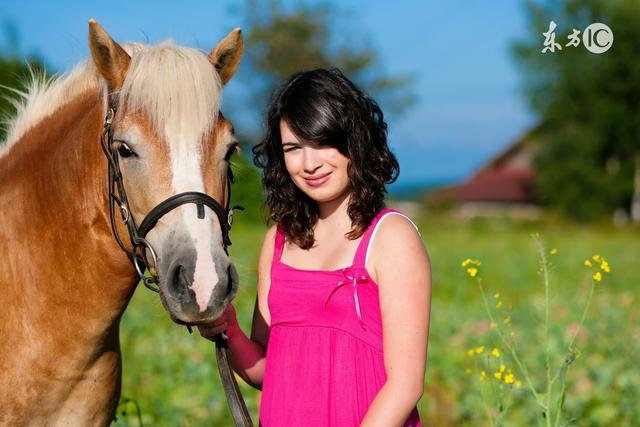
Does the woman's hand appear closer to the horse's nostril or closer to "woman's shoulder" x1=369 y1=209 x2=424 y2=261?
the horse's nostril

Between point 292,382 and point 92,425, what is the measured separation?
2.78 feet

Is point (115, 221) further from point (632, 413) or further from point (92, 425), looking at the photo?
point (632, 413)

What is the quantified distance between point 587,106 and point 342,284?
39.2 metres

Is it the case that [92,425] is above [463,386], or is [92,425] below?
above

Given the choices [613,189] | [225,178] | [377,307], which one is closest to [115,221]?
[225,178]

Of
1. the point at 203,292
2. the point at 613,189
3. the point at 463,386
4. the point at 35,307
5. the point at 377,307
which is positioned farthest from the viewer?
the point at 613,189

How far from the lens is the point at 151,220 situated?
8.07 feet

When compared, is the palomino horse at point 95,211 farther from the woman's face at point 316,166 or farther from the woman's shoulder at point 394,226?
the woman's shoulder at point 394,226

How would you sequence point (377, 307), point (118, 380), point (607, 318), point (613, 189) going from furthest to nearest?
point (613, 189) → point (607, 318) → point (118, 380) → point (377, 307)

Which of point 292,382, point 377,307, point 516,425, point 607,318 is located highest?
point 377,307

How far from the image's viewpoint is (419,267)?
2463mm

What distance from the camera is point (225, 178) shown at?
261 cm

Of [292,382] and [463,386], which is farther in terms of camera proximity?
[463,386]

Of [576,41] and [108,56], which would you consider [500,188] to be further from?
[108,56]
